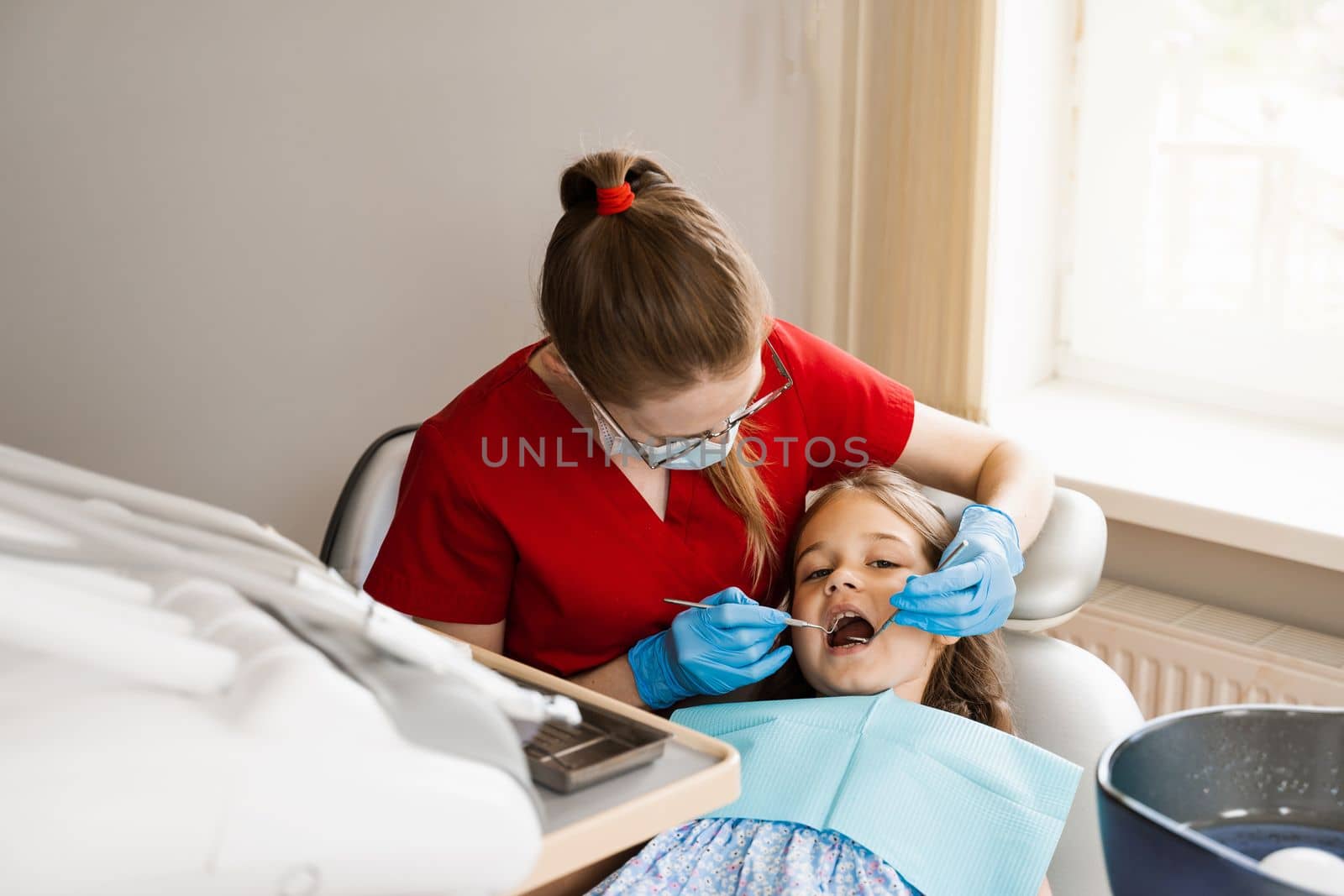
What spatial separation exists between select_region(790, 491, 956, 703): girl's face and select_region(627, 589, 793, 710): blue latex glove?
0.27 feet

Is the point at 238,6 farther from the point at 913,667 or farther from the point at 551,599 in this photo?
the point at 913,667

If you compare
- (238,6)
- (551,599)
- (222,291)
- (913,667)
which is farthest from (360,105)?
(913,667)

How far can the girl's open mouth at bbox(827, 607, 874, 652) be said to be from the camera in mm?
1565

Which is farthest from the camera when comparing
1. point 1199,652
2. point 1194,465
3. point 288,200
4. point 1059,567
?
point 1194,465

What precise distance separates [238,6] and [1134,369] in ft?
6.08

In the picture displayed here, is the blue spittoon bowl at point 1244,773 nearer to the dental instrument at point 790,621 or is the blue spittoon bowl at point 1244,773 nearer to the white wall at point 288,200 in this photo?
the dental instrument at point 790,621

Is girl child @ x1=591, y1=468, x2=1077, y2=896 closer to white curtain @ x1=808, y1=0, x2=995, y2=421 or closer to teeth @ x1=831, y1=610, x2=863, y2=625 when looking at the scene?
teeth @ x1=831, y1=610, x2=863, y2=625

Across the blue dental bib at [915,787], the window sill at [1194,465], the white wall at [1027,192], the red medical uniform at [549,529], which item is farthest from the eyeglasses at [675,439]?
the white wall at [1027,192]

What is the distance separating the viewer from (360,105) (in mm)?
2002

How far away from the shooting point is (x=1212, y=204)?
8.18ft

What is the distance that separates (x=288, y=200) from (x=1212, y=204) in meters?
1.74

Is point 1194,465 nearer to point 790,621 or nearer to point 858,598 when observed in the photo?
point 858,598

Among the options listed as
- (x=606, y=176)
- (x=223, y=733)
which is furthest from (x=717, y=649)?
(x=223, y=733)

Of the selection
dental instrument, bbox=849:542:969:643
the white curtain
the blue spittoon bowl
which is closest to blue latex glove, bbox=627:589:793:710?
dental instrument, bbox=849:542:969:643
